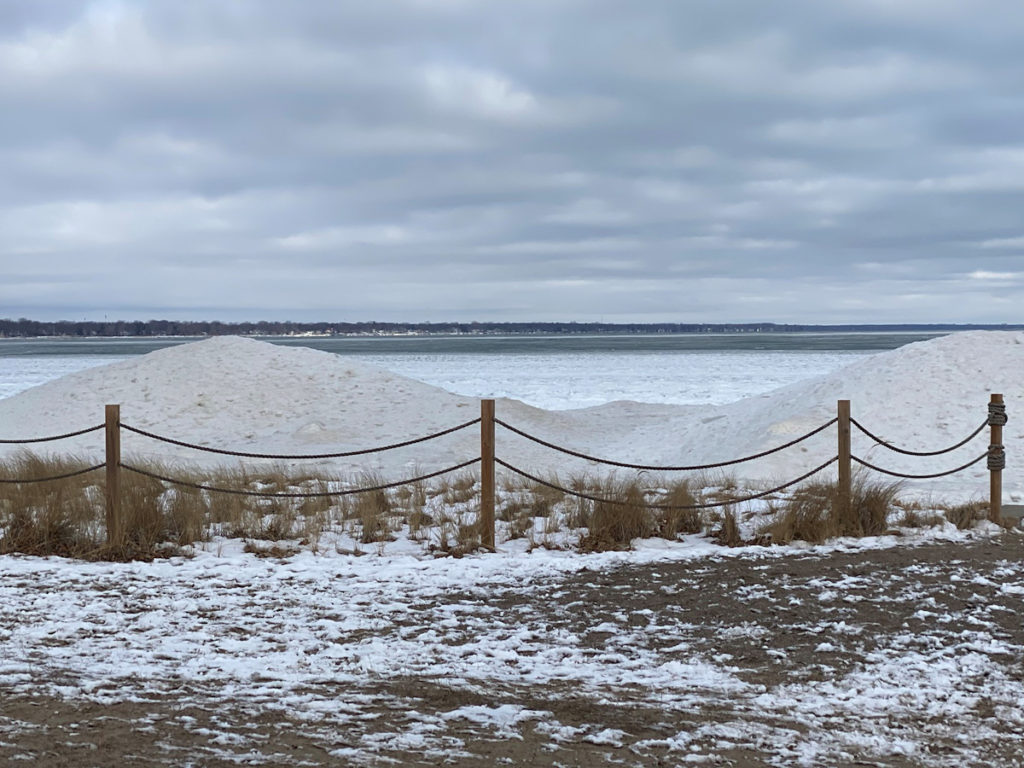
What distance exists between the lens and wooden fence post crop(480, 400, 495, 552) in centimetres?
824

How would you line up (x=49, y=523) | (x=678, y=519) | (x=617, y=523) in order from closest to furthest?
(x=49, y=523) < (x=617, y=523) < (x=678, y=519)

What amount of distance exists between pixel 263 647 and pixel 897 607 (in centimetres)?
375

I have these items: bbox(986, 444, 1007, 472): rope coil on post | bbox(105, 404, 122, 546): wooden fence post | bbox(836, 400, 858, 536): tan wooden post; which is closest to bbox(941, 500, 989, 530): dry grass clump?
bbox(986, 444, 1007, 472): rope coil on post

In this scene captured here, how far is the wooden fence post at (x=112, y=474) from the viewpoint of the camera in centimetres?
798

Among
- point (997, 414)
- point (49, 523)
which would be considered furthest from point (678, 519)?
point (49, 523)

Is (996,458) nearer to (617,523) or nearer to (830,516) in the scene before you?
(830,516)

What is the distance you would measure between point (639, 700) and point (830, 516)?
482 centimetres

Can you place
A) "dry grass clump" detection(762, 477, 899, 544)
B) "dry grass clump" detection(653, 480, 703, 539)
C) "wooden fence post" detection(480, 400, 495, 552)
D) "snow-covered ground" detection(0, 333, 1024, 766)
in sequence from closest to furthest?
1. "snow-covered ground" detection(0, 333, 1024, 766)
2. "wooden fence post" detection(480, 400, 495, 552)
3. "dry grass clump" detection(762, 477, 899, 544)
4. "dry grass clump" detection(653, 480, 703, 539)

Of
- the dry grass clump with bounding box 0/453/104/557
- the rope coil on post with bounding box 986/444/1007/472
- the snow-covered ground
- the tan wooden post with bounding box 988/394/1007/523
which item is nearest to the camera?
the snow-covered ground

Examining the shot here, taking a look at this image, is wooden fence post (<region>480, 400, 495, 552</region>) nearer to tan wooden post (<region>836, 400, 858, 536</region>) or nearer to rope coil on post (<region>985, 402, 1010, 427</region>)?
Result: tan wooden post (<region>836, 400, 858, 536</region>)

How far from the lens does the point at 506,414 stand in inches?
861

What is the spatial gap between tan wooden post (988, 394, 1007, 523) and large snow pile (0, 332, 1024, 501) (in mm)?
1807

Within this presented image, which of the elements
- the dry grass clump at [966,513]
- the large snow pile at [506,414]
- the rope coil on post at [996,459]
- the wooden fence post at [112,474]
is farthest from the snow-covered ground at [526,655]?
the large snow pile at [506,414]

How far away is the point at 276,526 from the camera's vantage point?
8.68m
